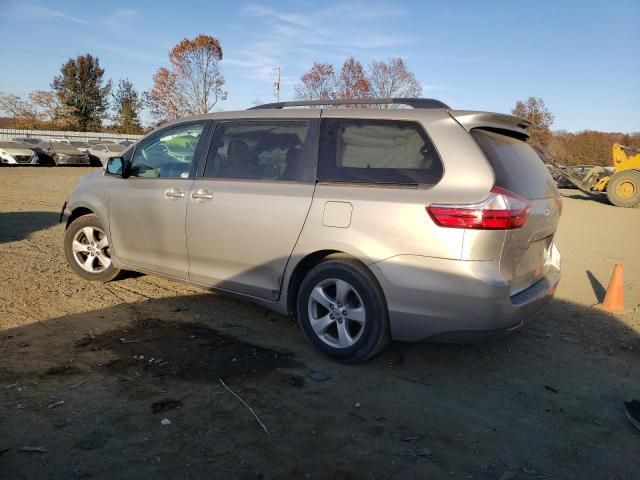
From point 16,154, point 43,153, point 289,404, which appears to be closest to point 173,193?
point 289,404

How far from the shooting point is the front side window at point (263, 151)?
3.97 metres

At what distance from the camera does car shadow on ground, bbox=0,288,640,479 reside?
8.44 feet

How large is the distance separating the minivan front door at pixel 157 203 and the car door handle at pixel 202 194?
5.5 inches

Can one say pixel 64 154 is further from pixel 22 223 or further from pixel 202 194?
pixel 202 194

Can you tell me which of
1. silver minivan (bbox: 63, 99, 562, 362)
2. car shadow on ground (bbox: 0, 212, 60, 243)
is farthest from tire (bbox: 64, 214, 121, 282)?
car shadow on ground (bbox: 0, 212, 60, 243)

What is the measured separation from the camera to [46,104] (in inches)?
2034

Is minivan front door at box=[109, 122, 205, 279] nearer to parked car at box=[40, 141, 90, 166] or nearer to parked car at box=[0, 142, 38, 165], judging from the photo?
parked car at box=[0, 142, 38, 165]

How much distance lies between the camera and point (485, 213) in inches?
125

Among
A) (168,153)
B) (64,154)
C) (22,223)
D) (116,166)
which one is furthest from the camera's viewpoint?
(64,154)

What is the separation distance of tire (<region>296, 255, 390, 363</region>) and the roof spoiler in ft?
4.02

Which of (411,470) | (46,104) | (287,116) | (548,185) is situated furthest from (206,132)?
(46,104)

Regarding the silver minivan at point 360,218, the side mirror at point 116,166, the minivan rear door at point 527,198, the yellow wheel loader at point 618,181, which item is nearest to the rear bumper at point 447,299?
the silver minivan at point 360,218

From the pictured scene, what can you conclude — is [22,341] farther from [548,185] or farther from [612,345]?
[612,345]

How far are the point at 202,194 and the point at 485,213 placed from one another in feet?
7.76
